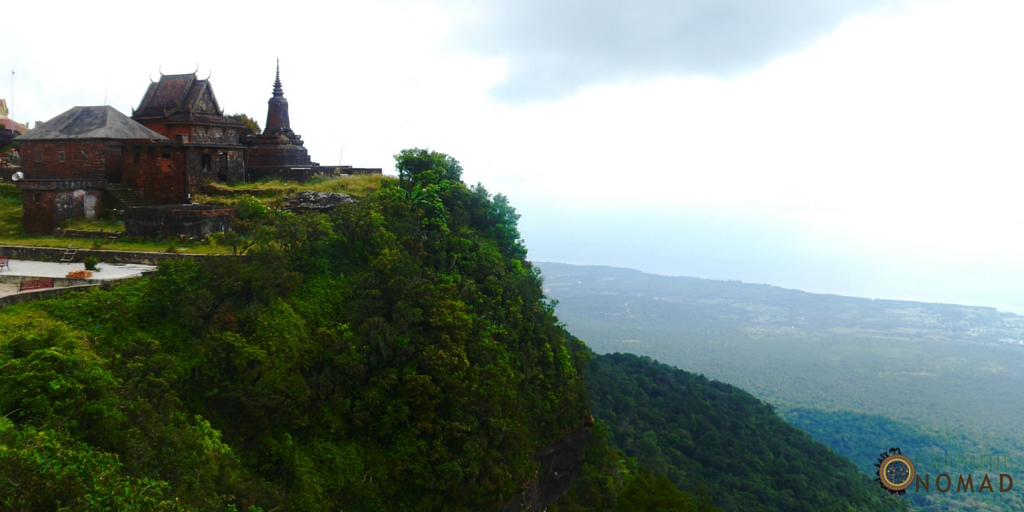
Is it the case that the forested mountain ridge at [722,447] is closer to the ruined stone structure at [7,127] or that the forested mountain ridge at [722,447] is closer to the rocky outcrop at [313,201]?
the rocky outcrop at [313,201]

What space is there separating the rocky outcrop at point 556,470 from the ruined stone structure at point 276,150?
1620 cm

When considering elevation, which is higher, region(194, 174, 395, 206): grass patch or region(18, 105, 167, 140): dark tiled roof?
region(18, 105, 167, 140): dark tiled roof

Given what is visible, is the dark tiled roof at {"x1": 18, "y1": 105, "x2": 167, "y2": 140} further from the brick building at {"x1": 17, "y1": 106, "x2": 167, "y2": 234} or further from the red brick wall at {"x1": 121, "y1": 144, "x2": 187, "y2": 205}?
the red brick wall at {"x1": 121, "y1": 144, "x2": 187, "y2": 205}

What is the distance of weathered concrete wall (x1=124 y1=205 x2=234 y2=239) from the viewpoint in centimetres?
2181

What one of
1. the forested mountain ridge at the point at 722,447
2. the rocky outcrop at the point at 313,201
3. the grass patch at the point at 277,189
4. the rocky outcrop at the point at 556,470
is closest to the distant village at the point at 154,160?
the grass patch at the point at 277,189

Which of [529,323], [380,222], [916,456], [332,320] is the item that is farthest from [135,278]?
[916,456]

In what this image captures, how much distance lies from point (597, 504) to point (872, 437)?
2290 inches

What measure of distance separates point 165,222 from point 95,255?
242cm

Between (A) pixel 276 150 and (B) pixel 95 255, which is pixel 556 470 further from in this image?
(A) pixel 276 150

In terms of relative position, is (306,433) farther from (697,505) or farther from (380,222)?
(697,505)

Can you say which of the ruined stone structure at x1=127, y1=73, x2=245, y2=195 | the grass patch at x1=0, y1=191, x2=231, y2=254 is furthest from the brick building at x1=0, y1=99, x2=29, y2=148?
the grass patch at x1=0, y1=191, x2=231, y2=254

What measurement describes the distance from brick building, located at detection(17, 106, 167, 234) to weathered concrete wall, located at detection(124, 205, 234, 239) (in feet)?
11.3

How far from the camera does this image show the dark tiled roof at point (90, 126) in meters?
25.8

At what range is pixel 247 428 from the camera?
15148mm
